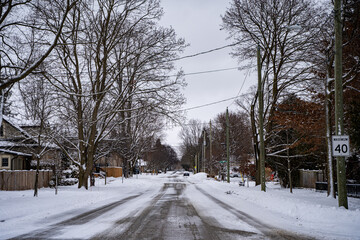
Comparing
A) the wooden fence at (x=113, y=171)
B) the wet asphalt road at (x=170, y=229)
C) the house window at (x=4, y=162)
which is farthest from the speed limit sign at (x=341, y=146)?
the wooden fence at (x=113, y=171)

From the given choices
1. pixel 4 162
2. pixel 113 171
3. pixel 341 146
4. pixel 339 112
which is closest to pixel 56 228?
pixel 341 146

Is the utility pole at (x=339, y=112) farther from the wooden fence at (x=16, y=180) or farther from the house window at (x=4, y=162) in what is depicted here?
the house window at (x=4, y=162)

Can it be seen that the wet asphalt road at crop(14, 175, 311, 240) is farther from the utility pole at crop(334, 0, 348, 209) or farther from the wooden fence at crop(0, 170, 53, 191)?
the wooden fence at crop(0, 170, 53, 191)

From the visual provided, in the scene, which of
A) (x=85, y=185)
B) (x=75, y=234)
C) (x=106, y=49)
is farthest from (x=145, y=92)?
(x=75, y=234)

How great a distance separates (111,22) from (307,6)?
14.4m

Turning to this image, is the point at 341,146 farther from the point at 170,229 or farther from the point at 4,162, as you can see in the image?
the point at 4,162

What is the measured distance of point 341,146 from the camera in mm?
10898

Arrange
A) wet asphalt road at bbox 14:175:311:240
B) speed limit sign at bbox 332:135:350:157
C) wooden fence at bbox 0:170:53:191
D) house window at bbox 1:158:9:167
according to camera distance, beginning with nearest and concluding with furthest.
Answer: wet asphalt road at bbox 14:175:311:240 → speed limit sign at bbox 332:135:350:157 → wooden fence at bbox 0:170:53:191 → house window at bbox 1:158:9:167

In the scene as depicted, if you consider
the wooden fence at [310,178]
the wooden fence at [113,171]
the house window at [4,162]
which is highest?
the house window at [4,162]

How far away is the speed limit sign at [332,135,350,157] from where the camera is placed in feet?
35.5

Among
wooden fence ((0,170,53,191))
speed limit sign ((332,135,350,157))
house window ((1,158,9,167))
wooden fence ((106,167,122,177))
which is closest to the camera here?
speed limit sign ((332,135,350,157))

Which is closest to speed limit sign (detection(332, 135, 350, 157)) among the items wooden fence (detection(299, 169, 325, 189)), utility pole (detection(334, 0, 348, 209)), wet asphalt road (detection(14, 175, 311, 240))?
utility pole (detection(334, 0, 348, 209))

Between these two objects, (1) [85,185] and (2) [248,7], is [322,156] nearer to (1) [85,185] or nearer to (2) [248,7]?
(2) [248,7]

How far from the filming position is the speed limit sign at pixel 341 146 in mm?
10828
